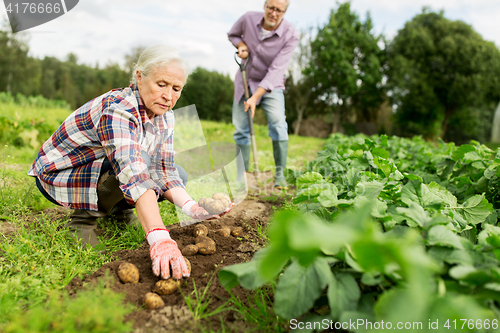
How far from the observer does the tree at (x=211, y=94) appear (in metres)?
21.7

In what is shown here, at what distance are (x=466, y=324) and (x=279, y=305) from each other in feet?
1.59

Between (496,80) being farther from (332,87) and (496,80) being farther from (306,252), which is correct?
(306,252)

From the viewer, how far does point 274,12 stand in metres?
3.00

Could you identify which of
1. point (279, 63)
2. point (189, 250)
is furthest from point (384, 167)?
point (279, 63)

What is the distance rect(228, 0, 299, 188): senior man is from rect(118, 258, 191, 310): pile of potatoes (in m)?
1.97

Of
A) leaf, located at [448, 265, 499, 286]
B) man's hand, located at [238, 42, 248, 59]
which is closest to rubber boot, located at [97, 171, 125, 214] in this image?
leaf, located at [448, 265, 499, 286]

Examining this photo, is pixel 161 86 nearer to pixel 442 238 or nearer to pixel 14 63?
pixel 442 238

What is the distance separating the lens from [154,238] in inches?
55.4

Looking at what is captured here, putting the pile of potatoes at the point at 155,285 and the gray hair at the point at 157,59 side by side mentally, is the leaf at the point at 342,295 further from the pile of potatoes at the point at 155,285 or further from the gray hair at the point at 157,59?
the gray hair at the point at 157,59

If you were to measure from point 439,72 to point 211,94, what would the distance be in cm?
1512

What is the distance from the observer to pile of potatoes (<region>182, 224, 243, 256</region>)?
1.61m

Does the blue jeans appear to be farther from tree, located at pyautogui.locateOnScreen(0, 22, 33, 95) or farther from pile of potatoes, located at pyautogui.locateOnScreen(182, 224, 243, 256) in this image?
tree, located at pyautogui.locateOnScreen(0, 22, 33, 95)

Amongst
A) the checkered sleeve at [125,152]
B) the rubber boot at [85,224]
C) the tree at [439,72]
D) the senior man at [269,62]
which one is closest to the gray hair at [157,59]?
the checkered sleeve at [125,152]

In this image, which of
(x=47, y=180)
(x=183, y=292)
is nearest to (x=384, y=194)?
(x=183, y=292)
